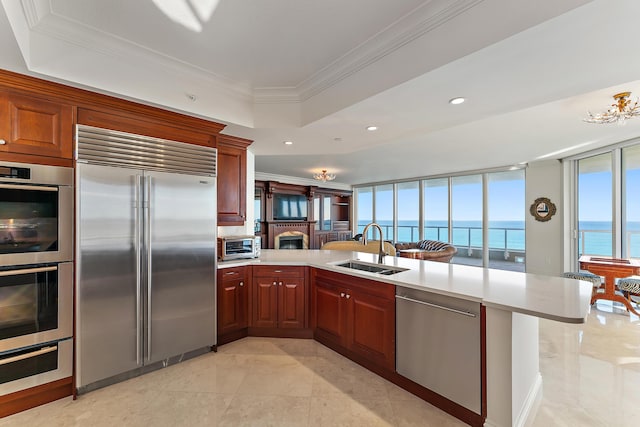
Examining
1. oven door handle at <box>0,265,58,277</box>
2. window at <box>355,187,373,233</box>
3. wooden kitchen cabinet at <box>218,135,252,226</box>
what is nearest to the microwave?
wooden kitchen cabinet at <box>218,135,252,226</box>

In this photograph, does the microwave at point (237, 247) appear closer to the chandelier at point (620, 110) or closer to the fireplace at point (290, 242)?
the chandelier at point (620, 110)

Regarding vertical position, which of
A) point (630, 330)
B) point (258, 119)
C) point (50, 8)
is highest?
point (50, 8)

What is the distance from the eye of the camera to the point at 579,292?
5.88 feet

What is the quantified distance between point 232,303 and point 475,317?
7.56 ft

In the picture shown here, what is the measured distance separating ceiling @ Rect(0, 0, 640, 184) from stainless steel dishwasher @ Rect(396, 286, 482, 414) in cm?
150

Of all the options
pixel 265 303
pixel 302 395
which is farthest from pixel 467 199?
pixel 302 395

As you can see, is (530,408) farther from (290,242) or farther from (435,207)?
(435,207)

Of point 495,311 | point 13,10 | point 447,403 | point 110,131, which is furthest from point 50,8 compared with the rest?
point 447,403

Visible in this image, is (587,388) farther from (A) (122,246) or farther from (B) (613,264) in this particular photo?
(A) (122,246)

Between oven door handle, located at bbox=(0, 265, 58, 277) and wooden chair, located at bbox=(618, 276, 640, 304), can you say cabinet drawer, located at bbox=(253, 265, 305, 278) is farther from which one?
wooden chair, located at bbox=(618, 276, 640, 304)

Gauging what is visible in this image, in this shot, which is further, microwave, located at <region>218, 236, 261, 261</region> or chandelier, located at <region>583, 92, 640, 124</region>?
microwave, located at <region>218, 236, 261, 261</region>

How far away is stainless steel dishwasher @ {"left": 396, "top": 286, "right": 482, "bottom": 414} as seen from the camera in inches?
70.1

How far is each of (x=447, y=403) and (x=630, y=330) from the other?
10.1ft

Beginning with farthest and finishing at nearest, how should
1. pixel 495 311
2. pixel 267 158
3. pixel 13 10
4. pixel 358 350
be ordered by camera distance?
pixel 267 158
pixel 358 350
pixel 495 311
pixel 13 10
